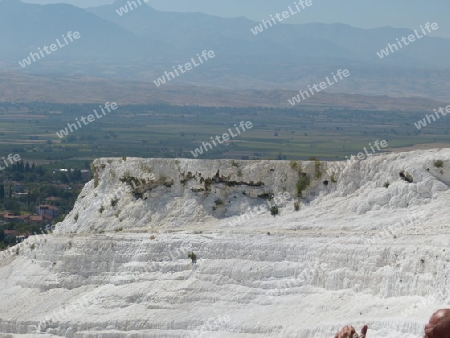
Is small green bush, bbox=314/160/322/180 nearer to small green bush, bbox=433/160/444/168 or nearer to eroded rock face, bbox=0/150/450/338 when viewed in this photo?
eroded rock face, bbox=0/150/450/338

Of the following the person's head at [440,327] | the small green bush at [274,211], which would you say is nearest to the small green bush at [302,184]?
the small green bush at [274,211]

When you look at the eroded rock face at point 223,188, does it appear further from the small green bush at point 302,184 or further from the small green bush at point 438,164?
the small green bush at point 438,164

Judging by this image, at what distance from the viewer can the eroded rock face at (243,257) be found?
26156mm

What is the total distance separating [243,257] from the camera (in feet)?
99.8

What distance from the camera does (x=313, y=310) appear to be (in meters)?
26.7

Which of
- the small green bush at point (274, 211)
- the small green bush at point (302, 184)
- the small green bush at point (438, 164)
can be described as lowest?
the small green bush at point (438, 164)

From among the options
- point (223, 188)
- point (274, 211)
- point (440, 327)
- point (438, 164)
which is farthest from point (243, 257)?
point (440, 327)

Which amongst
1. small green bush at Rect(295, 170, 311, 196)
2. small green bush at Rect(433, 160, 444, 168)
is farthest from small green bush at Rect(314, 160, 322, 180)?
small green bush at Rect(433, 160, 444, 168)

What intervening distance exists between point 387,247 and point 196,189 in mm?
11691

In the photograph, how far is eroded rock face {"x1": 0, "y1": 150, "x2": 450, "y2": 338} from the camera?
26156 millimetres

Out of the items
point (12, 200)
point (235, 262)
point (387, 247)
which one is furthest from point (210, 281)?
point (12, 200)

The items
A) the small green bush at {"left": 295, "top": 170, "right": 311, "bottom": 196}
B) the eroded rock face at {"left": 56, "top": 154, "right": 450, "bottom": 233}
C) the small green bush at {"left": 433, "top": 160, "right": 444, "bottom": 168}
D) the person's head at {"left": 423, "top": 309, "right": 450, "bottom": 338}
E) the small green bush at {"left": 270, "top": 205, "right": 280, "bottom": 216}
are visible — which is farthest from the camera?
the small green bush at {"left": 295, "top": 170, "right": 311, "bottom": 196}

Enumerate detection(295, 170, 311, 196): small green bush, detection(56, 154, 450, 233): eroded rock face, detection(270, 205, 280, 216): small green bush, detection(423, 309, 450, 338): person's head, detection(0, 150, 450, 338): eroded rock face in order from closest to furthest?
detection(423, 309, 450, 338): person's head
detection(0, 150, 450, 338): eroded rock face
detection(56, 154, 450, 233): eroded rock face
detection(270, 205, 280, 216): small green bush
detection(295, 170, 311, 196): small green bush

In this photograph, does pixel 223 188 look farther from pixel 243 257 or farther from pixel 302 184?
pixel 243 257
